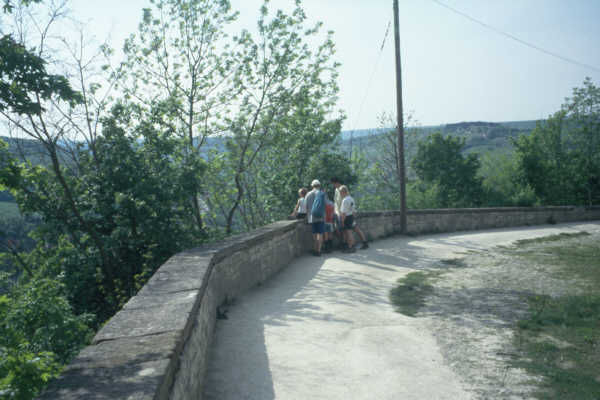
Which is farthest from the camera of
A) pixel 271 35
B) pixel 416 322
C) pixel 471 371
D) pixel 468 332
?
pixel 271 35

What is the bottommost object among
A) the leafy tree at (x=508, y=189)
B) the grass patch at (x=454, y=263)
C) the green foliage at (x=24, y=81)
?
the grass patch at (x=454, y=263)

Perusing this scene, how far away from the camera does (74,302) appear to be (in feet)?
29.9

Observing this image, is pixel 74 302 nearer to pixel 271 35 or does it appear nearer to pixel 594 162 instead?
pixel 271 35

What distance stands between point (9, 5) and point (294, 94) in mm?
11612

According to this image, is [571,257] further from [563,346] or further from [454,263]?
[563,346]

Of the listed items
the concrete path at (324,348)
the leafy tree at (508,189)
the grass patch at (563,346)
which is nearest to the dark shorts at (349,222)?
the concrete path at (324,348)

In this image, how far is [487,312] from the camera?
5434mm

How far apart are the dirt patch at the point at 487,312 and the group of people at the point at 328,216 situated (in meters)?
2.24

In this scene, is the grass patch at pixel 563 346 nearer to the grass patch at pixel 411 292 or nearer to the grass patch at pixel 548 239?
the grass patch at pixel 411 292

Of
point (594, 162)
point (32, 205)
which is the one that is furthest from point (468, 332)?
point (594, 162)

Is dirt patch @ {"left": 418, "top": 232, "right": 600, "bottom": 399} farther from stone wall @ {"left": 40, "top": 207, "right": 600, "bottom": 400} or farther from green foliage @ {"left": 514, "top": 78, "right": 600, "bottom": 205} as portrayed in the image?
green foliage @ {"left": 514, "top": 78, "right": 600, "bottom": 205}

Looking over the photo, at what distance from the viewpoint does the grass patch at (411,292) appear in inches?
227

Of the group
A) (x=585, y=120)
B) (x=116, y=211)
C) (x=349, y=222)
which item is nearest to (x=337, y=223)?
(x=349, y=222)

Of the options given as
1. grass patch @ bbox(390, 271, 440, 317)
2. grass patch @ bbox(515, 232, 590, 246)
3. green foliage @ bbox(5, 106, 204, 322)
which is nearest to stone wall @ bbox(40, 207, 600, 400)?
grass patch @ bbox(390, 271, 440, 317)
